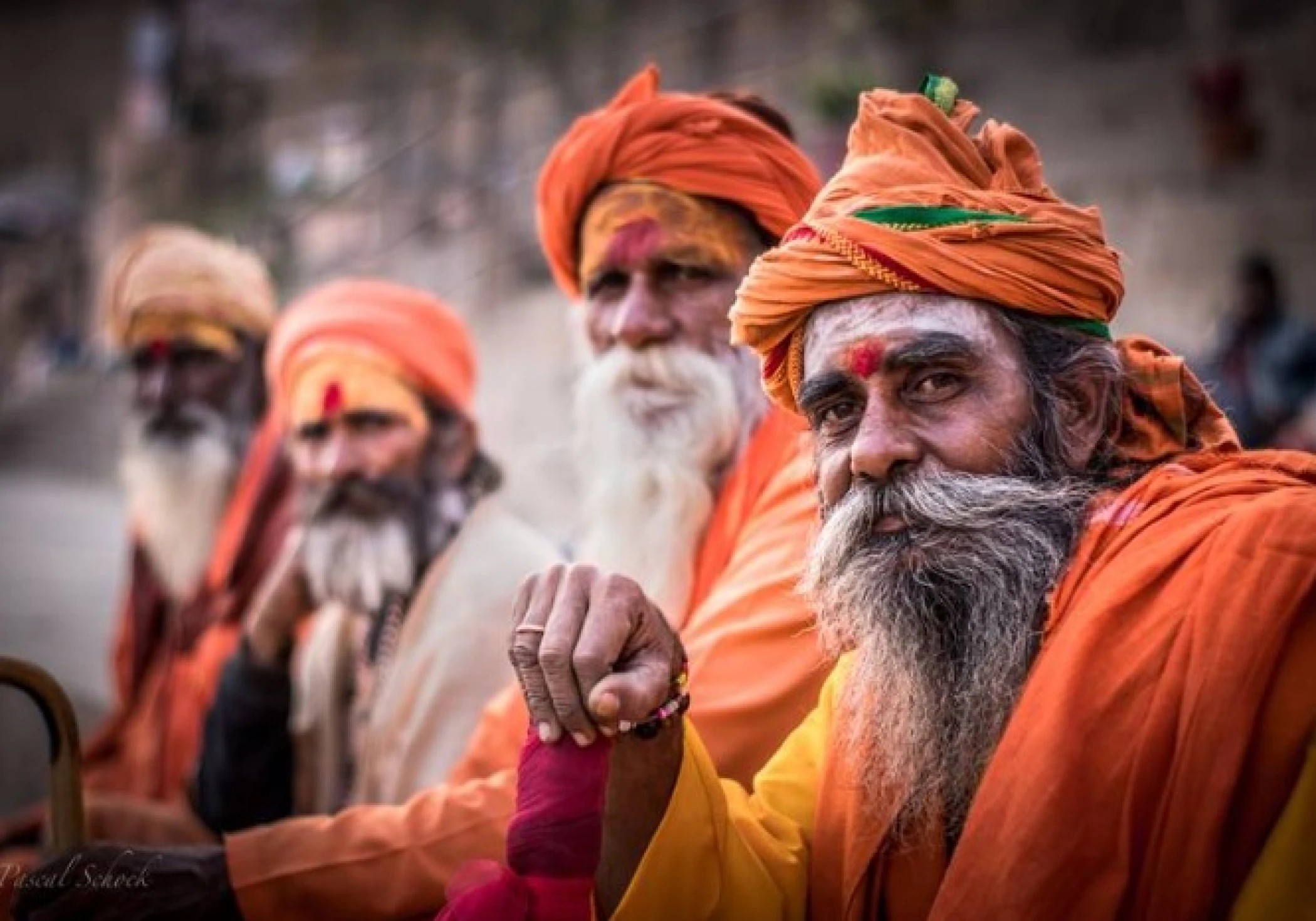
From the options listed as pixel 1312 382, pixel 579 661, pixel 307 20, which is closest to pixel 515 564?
pixel 579 661

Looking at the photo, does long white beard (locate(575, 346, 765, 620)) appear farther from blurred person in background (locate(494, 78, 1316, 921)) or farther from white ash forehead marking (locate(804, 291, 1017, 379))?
white ash forehead marking (locate(804, 291, 1017, 379))

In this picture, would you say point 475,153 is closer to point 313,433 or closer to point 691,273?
point 313,433

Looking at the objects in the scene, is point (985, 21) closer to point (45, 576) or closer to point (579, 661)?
point (45, 576)

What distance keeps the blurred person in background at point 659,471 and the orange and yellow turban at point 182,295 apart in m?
2.72

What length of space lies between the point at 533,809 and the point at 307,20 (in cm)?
2419

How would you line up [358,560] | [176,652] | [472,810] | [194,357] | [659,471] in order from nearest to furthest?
[472,810] → [659,471] → [358,560] → [176,652] → [194,357]

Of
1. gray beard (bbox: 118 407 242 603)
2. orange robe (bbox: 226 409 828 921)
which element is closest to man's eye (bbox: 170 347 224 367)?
gray beard (bbox: 118 407 242 603)

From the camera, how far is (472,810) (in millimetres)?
3020

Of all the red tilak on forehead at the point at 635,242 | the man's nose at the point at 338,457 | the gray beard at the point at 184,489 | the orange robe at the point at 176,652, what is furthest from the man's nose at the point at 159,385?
the red tilak on forehead at the point at 635,242

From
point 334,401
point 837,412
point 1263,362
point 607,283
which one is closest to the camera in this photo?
point 837,412

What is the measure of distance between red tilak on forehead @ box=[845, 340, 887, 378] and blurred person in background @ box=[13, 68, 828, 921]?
0.60 meters

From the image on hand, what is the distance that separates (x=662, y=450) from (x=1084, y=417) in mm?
1420

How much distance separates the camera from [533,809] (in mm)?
2297

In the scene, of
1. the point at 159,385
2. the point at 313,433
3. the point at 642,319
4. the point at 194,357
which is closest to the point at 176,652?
the point at 159,385
